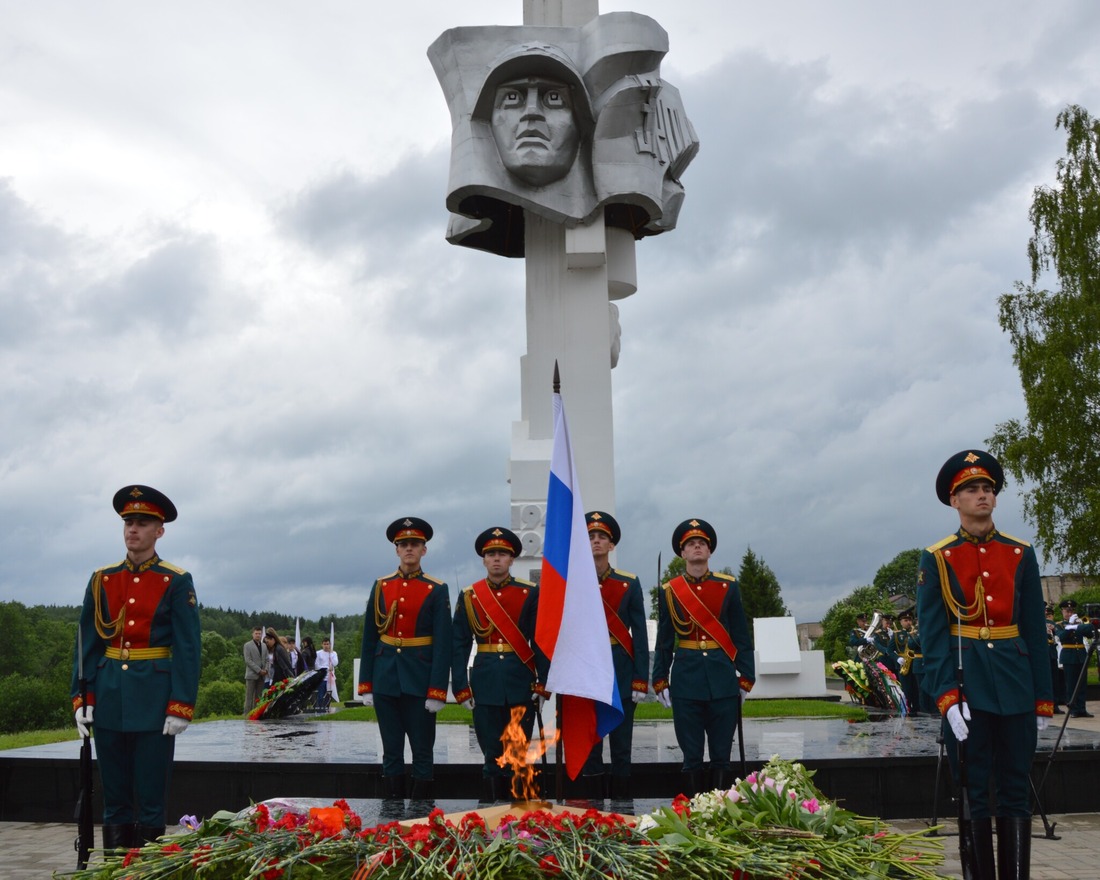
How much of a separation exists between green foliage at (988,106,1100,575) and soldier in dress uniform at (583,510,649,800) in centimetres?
1703

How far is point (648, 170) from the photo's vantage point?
12.8 metres

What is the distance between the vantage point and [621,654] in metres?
7.31

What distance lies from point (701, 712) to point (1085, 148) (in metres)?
21.5

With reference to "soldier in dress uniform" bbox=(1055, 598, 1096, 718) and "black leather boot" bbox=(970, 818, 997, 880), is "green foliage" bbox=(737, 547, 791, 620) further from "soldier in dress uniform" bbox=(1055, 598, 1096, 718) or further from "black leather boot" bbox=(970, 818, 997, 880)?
"black leather boot" bbox=(970, 818, 997, 880)

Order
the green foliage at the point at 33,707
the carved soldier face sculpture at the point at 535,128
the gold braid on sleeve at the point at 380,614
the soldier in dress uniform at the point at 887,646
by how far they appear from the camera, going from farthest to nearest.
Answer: the green foliage at the point at 33,707 < the soldier in dress uniform at the point at 887,646 < the carved soldier face sculpture at the point at 535,128 < the gold braid on sleeve at the point at 380,614

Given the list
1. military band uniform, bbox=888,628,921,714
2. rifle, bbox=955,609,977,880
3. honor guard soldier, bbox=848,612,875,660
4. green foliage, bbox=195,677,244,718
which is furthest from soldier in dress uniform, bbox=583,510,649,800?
green foliage, bbox=195,677,244,718

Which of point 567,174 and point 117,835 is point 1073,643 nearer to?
point 567,174

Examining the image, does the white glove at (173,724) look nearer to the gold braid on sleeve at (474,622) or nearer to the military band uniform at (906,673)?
the gold braid on sleeve at (474,622)

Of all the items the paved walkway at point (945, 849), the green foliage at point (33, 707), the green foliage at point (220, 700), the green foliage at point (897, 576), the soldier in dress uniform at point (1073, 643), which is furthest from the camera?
the green foliage at point (897, 576)

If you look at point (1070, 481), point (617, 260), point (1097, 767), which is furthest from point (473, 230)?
point (1070, 481)

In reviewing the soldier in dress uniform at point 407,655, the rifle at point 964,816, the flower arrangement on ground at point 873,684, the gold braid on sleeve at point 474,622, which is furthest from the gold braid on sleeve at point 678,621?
the flower arrangement on ground at point 873,684

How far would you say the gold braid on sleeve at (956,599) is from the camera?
500 centimetres

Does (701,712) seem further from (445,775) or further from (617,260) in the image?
(617,260)

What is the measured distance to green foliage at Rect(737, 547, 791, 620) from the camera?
42.4m
